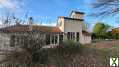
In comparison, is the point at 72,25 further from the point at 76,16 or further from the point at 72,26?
the point at 76,16

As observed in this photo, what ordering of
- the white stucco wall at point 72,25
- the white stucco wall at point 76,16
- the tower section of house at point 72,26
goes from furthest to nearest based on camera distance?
the white stucco wall at point 76,16 < the white stucco wall at point 72,25 < the tower section of house at point 72,26

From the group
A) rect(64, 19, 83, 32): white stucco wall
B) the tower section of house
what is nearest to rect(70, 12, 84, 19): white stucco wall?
the tower section of house

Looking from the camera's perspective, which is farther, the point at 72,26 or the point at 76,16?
the point at 76,16

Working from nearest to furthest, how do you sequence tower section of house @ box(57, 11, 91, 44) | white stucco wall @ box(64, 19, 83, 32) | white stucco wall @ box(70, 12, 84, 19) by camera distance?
tower section of house @ box(57, 11, 91, 44), white stucco wall @ box(64, 19, 83, 32), white stucco wall @ box(70, 12, 84, 19)

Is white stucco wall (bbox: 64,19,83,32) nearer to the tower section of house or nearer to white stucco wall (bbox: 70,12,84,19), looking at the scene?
the tower section of house

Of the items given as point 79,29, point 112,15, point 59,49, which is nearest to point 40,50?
point 59,49

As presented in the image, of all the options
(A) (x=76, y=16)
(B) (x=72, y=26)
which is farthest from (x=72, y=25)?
(A) (x=76, y=16)

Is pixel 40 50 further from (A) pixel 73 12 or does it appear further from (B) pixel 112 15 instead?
(A) pixel 73 12

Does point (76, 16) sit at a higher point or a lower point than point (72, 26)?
higher

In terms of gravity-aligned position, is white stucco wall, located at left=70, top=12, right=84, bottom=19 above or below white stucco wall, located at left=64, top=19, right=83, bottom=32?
above

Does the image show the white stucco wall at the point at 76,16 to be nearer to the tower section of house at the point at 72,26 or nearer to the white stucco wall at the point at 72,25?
the tower section of house at the point at 72,26

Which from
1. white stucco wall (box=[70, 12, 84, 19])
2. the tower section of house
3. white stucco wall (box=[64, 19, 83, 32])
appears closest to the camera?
the tower section of house

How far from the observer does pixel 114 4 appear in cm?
976

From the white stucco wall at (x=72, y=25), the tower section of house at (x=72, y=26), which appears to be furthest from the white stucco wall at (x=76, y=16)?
the white stucco wall at (x=72, y=25)
